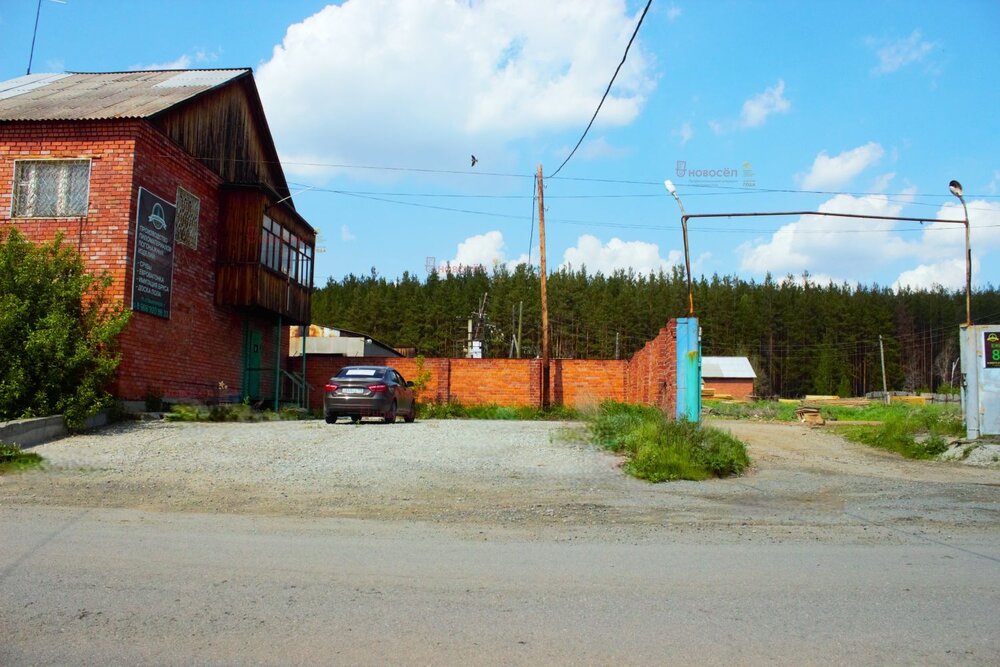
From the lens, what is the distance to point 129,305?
1691 cm

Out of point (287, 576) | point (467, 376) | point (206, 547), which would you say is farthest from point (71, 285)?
point (467, 376)

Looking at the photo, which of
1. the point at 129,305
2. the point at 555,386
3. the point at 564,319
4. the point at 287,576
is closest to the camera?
the point at 287,576

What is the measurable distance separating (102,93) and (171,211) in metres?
4.83

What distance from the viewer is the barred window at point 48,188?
17.3 metres

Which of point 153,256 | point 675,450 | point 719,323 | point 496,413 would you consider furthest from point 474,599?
point 719,323

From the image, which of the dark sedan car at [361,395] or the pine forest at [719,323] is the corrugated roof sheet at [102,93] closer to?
the dark sedan car at [361,395]

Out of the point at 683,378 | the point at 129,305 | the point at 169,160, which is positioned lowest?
the point at 683,378

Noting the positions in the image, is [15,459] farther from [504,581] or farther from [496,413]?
[496,413]

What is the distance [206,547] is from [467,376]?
2399 cm

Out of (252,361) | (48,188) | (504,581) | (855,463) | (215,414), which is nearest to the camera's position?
(504,581)

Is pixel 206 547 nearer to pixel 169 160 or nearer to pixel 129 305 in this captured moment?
pixel 129 305

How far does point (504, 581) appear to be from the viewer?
5367 mm

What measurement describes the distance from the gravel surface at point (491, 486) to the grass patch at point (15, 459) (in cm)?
28

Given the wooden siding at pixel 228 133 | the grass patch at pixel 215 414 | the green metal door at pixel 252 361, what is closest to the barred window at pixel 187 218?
the wooden siding at pixel 228 133
